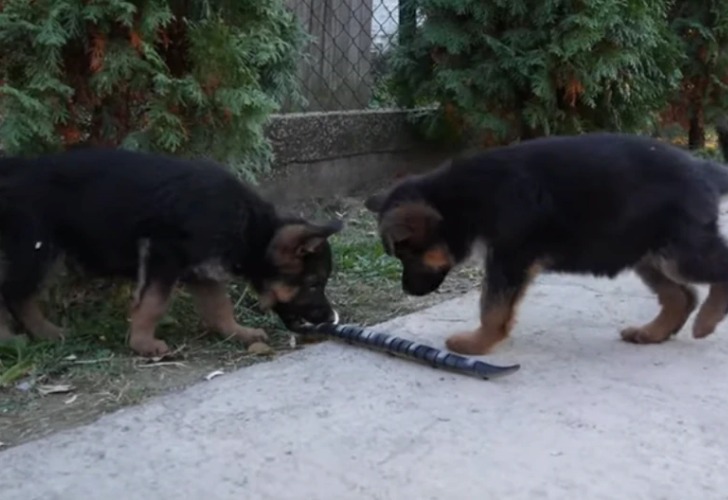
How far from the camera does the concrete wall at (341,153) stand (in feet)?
25.6

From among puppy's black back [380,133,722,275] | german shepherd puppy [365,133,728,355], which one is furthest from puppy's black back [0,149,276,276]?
puppy's black back [380,133,722,275]

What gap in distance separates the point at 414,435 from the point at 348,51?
17.9 feet

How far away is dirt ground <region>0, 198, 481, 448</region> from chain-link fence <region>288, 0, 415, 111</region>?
219 cm

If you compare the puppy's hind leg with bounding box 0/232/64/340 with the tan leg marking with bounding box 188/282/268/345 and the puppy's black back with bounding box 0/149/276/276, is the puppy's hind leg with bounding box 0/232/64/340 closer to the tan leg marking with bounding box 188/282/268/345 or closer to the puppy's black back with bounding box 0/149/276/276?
the puppy's black back with bounding box 0/149/276/276

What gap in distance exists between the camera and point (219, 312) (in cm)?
540

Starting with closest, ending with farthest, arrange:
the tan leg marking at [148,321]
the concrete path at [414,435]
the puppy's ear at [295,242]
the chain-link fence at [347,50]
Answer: the concrete path at [414,435] → the tan leg marking at [148,321] → the puppy's ear at [295,242] → the chain-link fence at [347,50]

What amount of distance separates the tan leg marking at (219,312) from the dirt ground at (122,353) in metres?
0.06

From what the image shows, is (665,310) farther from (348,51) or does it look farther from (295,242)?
(348,51)

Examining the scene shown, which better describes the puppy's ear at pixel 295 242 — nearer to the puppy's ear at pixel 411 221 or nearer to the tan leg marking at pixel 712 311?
the puppy's ear at pixel 411 221

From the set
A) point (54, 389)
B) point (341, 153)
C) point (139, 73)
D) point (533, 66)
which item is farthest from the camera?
point (341, 153)

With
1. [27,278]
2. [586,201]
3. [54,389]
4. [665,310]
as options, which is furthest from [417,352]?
[27,278]

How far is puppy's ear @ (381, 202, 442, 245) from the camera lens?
520 cm

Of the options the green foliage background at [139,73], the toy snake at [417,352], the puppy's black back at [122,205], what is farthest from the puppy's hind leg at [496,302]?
the green foliage background at [139,73]

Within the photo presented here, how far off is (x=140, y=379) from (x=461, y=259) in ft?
4.78
